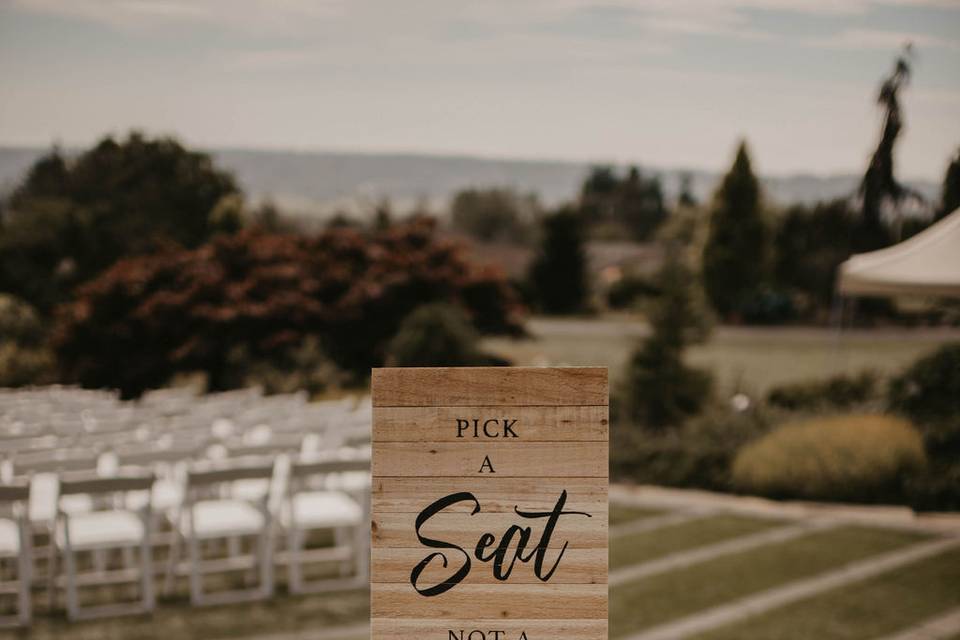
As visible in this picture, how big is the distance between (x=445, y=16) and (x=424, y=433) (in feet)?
80.1

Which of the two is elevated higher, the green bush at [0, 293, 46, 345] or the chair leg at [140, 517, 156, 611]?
the chair leg at [140, 517, 156, 611]

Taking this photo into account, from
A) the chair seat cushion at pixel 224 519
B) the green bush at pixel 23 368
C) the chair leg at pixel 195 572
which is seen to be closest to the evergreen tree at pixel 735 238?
the green bush at pixel 23 368

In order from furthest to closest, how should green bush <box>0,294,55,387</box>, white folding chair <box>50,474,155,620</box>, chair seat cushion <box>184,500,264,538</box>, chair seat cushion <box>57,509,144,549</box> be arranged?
green bush <box>0,294,55,387</box> < chair seat cushion <box>184,500,264,538</box> < chair seat cushion <box>57,509,144,549</box> < white folding chair <box>50,474,155,620</box>

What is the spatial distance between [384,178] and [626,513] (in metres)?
125

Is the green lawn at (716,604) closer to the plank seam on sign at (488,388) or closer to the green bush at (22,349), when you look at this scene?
the plank seam on sign at (488,388)

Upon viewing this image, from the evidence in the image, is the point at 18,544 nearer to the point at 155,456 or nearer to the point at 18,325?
the point at 155,456

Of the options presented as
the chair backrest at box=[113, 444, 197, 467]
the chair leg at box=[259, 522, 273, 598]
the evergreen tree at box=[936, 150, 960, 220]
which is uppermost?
the evergreen tree at box=[936, 150, 960, 220]

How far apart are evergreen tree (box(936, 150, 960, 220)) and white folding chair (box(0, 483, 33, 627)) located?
7.46m

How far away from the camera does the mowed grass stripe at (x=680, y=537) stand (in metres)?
8.30

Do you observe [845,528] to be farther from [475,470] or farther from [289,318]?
[289,318]

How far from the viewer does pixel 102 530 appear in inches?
255

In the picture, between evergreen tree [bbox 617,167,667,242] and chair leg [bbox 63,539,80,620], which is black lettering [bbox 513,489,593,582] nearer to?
chair leg [bbox 63,539,80,620]

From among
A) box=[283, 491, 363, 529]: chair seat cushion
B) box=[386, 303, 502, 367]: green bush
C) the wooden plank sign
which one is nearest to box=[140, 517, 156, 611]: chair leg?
box=[283, 491, 363, 529]: chair seat cushion

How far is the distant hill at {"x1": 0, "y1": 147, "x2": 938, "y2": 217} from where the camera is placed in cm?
7462
